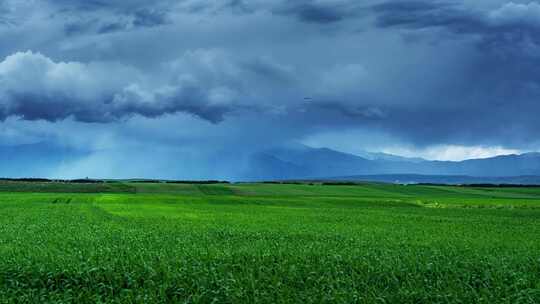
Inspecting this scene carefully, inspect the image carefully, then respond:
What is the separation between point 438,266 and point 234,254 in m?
7.70

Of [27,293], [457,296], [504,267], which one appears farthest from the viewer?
[504,267]

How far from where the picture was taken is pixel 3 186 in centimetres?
14262

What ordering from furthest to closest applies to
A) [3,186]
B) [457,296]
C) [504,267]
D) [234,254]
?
[3,186] → [234,254] → [504,267] → [457,296]

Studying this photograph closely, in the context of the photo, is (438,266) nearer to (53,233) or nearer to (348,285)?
(348,285)

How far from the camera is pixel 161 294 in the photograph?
1742 cm

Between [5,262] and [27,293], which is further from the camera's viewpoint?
[5,262]

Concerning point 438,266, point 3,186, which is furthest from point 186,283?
point 3,186

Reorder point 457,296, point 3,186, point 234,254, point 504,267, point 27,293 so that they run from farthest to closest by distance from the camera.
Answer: point 3,186 < point 234,254 < point 504,267 < point 27,293 < point 457,296

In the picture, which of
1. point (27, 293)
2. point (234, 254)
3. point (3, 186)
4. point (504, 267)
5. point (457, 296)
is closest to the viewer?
point (457, 296)

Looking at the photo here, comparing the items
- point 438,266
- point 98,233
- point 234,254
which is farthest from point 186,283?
point 98,233

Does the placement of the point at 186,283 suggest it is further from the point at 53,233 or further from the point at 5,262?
the point at 53,233

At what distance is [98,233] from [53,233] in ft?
8.70

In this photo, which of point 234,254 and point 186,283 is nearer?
point 186,283

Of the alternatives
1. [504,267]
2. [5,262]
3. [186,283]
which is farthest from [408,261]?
[5,262]
